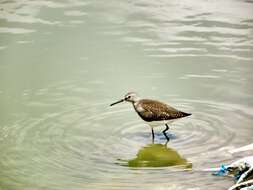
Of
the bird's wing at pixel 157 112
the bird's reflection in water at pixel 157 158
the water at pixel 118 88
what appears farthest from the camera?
the bird's wing at pixel 157 112

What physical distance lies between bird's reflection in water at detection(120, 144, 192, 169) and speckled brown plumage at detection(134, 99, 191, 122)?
1.21ft

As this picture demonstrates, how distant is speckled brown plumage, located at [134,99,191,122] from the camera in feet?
27.8

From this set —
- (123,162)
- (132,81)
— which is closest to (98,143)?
(123,162)

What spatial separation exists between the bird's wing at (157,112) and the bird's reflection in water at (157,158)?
37 centimetres

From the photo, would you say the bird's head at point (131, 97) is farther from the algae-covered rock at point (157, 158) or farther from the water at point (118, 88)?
the algae-covered rock at point (157, 158)

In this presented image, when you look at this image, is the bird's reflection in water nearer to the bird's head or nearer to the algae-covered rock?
the algae-covered rock

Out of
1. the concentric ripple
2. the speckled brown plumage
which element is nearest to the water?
the concentric ripple

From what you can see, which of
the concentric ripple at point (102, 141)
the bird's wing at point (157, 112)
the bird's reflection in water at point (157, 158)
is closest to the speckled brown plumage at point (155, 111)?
the bird's wing at point (157, 112)

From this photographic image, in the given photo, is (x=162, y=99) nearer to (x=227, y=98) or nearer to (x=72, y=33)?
(x=227, y=98)

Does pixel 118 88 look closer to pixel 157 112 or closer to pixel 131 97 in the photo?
pixel 131 97

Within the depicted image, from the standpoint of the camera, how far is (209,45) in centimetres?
1118

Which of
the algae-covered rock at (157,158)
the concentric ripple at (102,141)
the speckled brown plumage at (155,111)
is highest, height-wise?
the speckled brown plumage at (155,111)

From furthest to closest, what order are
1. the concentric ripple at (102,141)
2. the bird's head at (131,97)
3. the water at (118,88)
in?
the bird's head at (131,97)
the water at (118,88)
the concentric ripple at (102,141)

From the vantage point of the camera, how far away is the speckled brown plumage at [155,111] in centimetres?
848
